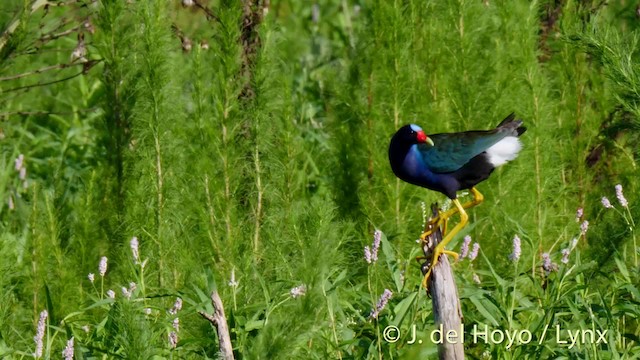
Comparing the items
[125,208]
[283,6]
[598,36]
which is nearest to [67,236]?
[125,208]

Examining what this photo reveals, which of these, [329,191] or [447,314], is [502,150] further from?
[329,191]

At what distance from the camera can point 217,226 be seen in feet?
18.1

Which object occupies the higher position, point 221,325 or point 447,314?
point 221,325

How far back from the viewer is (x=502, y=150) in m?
5.12

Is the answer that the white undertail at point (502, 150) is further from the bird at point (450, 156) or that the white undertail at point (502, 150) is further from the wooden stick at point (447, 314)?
the wooden stick at point (447, 314)

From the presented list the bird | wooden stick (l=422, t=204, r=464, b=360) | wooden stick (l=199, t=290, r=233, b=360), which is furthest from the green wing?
wooden stick (l=199, t=290, r=233, b=360)

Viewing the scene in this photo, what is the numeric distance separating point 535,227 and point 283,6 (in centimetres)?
482

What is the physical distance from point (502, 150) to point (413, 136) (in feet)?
Result: 1.44

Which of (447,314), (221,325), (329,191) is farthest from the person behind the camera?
(329,191)

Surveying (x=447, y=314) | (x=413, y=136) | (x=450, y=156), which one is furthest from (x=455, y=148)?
(x=447, y=314)

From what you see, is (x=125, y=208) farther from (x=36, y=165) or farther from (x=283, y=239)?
(x=36, y=165)

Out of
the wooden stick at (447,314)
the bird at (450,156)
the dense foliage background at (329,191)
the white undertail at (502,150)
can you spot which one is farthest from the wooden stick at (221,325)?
the white undertail at (502,150)

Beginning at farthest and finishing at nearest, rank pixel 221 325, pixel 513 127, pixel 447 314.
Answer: pixel 513 127 < pixel 447 314 < pixel 221 325

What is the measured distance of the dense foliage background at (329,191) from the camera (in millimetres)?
4609
